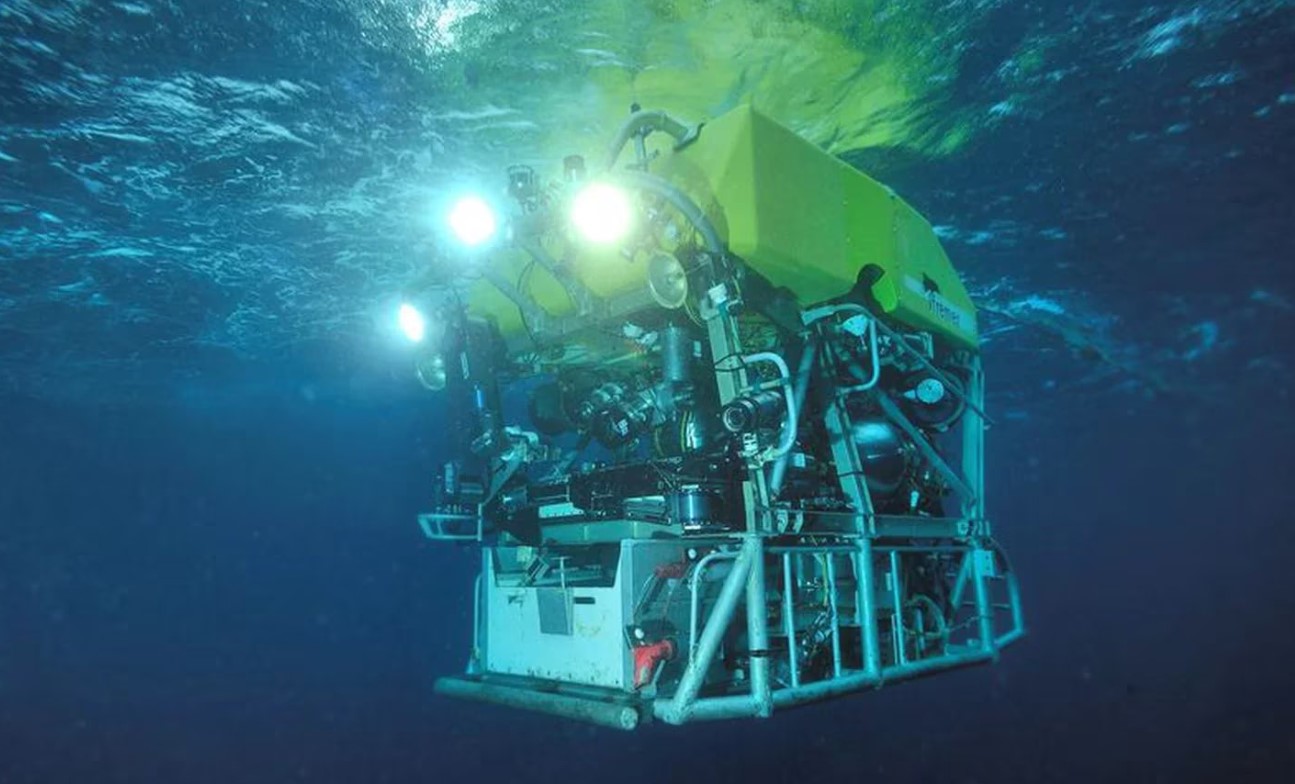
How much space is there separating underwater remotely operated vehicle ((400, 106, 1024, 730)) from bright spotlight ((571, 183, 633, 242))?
2 cm

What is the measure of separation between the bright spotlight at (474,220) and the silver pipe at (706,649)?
335 centimetres

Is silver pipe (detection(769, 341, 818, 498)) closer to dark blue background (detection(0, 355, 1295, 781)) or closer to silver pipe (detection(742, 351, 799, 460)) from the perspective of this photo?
silver pipe (detection(742, 351, 799, 460))

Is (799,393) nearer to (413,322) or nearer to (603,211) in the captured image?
(603,211)

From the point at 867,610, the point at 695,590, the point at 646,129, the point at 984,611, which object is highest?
Answer: the point at 646,129

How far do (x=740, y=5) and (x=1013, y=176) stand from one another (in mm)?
6540

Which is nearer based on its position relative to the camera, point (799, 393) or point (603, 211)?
point (603, 211)

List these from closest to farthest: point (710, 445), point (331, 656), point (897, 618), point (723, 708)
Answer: point (723, 708)
point (897, 618)
point (710, 445)
point (331, 656)

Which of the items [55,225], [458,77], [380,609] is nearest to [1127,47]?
[458,77]

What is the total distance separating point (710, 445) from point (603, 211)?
209 cm

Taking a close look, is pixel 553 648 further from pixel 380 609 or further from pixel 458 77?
pixel 380 609

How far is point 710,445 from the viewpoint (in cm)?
561

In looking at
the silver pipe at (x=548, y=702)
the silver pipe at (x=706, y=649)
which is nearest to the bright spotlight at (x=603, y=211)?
the silver pipe at (x=706, y=649)

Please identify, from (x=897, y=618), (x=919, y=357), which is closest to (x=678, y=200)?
(x=919, y=357)

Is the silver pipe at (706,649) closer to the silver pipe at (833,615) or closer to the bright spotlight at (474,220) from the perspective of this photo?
the silver pipe at (833,615)
